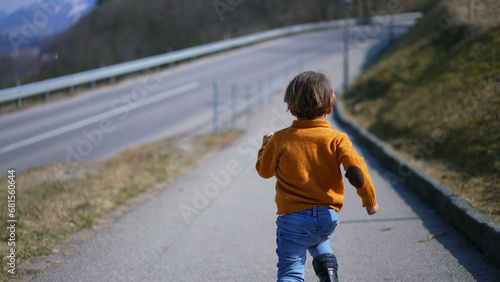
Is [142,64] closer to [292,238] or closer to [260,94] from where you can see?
[260,94]

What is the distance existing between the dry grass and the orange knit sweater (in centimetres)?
251

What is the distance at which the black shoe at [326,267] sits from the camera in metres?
3.08

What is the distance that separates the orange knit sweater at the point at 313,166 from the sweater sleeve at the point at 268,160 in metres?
0.04

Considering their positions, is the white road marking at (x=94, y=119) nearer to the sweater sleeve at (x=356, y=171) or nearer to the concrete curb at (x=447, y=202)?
the concrete curb at (x=447, y=202)

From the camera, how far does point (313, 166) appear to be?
Result: 9.98 ft

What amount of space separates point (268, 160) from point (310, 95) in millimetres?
484

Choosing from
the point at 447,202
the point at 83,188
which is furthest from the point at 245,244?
the point at 83,188

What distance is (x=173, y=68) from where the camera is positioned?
27.5m

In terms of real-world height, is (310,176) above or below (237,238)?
above

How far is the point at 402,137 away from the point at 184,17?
52011 millimetres

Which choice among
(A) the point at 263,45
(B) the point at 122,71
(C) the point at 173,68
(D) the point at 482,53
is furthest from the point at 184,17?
(D) the point at 482,53

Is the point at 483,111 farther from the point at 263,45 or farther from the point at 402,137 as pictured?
the point at 263,45

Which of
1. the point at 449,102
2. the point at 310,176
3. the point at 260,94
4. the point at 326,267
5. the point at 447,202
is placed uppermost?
the point at 310,176

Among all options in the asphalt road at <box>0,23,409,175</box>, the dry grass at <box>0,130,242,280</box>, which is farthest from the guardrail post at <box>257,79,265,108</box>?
the dry grass at <box>0,130,242,280</box>
